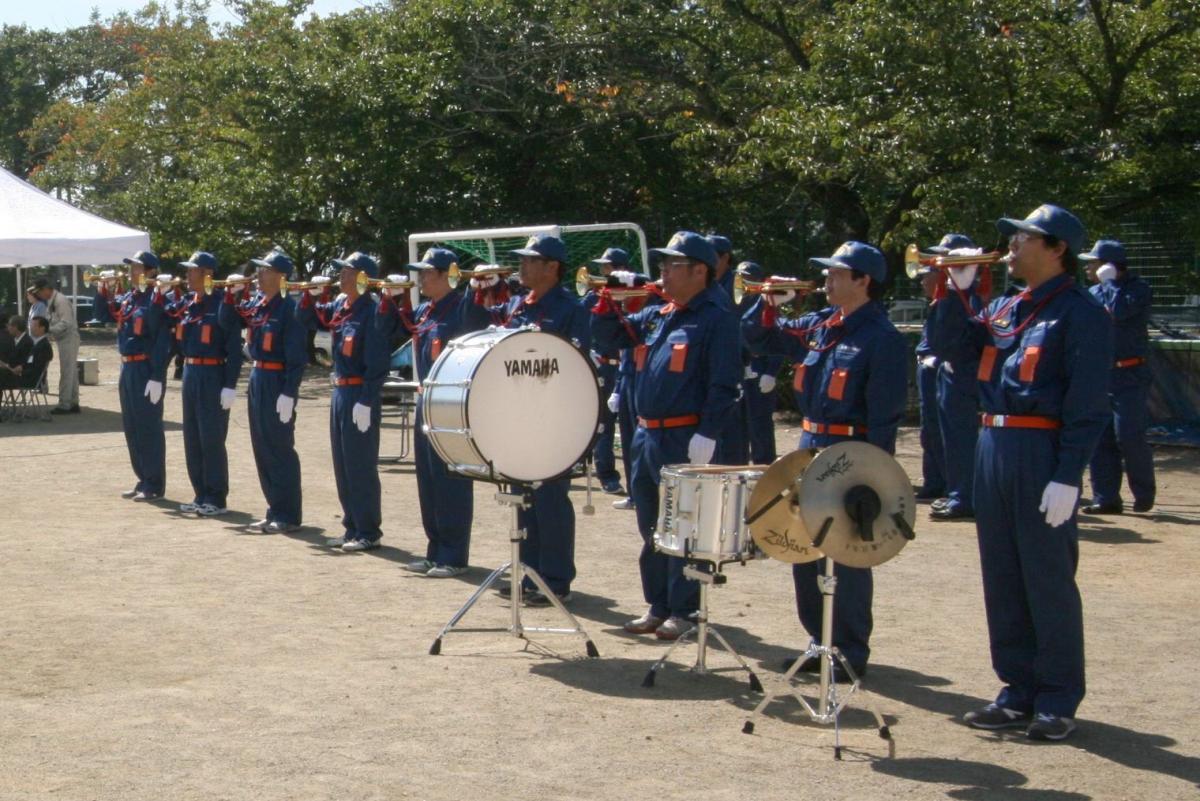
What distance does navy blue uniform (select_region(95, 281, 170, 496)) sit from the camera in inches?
539

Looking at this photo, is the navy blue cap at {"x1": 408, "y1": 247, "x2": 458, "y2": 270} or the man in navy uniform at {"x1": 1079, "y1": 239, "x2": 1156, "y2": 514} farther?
the man in navy uniform at {"x1": 1079, "y1": 239, "x2": 1156, "y2": 514}

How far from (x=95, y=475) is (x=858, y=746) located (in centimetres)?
1125

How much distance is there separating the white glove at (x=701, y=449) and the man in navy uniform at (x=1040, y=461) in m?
1.49

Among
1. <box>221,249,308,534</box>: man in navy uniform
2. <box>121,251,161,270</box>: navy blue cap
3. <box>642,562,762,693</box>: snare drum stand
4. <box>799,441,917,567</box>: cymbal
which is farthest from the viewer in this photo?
<box>121,251,161,270</box>: navy blue cap

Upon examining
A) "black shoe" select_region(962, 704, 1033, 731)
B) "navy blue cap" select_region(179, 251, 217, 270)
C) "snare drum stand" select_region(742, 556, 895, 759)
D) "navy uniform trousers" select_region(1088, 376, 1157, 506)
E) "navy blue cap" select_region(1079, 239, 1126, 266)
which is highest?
"navy blue cap" select_region(1079, 239, 1126, 266)

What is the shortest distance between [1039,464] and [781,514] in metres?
1.04

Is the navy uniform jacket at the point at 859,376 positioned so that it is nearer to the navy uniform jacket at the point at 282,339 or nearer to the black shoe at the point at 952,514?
the navy uniform jacket at the point at 282,339

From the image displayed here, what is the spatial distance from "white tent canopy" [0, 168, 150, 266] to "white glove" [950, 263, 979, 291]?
1642 centimetres

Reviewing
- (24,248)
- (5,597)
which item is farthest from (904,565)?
(24,248)

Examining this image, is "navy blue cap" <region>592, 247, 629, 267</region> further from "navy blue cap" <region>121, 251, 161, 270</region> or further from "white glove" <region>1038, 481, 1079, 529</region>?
"white glove" <region>1038, 481, 1079, 529</region>

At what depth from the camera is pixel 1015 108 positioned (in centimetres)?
1622

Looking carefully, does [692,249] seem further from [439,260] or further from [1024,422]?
[439,260]

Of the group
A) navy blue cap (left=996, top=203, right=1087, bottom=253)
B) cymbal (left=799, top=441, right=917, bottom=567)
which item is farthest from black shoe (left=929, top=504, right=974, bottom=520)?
cymbal (left=799, top=441, right=917, bottom=567)

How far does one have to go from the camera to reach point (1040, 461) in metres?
6.23
